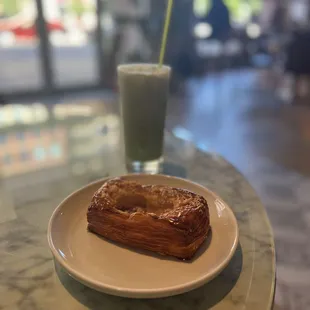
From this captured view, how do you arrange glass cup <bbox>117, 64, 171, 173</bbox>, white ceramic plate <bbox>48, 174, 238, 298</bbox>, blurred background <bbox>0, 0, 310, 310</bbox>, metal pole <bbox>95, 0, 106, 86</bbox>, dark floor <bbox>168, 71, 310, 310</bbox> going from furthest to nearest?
metal pole <bbox>95, 0, 106, 86</bbox>, dark floor <bbox>168, 71, 310, 310</bbox>, blurred background <bbox>0, 0, 310, 310</bbox>, glass cup <bbox>117, 64, 171, 173</bbox>, white ceramic plate <bbox>48, 174, 238, 298</bbox>

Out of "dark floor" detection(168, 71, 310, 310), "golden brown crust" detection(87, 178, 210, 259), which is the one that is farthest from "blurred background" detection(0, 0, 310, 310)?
"golden brown crust" detection(87, 178, 210, 259)

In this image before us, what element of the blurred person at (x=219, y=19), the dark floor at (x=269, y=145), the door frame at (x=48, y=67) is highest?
the blurred person at (x=219, y=19)

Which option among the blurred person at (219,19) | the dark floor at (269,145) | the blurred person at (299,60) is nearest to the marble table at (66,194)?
the dark floor at (269,145)

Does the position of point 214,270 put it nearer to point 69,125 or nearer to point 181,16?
point 69,125

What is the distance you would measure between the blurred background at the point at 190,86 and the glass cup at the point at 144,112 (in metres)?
0.09

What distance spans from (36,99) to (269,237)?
3.59 meters

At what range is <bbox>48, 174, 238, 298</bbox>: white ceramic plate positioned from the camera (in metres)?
0.39

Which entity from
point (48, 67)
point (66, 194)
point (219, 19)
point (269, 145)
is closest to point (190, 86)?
point (219, 19)

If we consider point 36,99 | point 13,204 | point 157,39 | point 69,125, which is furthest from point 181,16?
point 13,204

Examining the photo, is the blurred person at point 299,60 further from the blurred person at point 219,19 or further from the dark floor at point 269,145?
the blurred person at point 219,19

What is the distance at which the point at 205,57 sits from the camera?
16.7 feet

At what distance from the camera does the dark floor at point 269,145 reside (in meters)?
1.32

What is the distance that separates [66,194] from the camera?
0.67 m

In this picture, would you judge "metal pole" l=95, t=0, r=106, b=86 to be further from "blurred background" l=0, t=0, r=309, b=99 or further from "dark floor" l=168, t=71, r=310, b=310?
"dark floor" l=168, t=71, r=310, b=310
